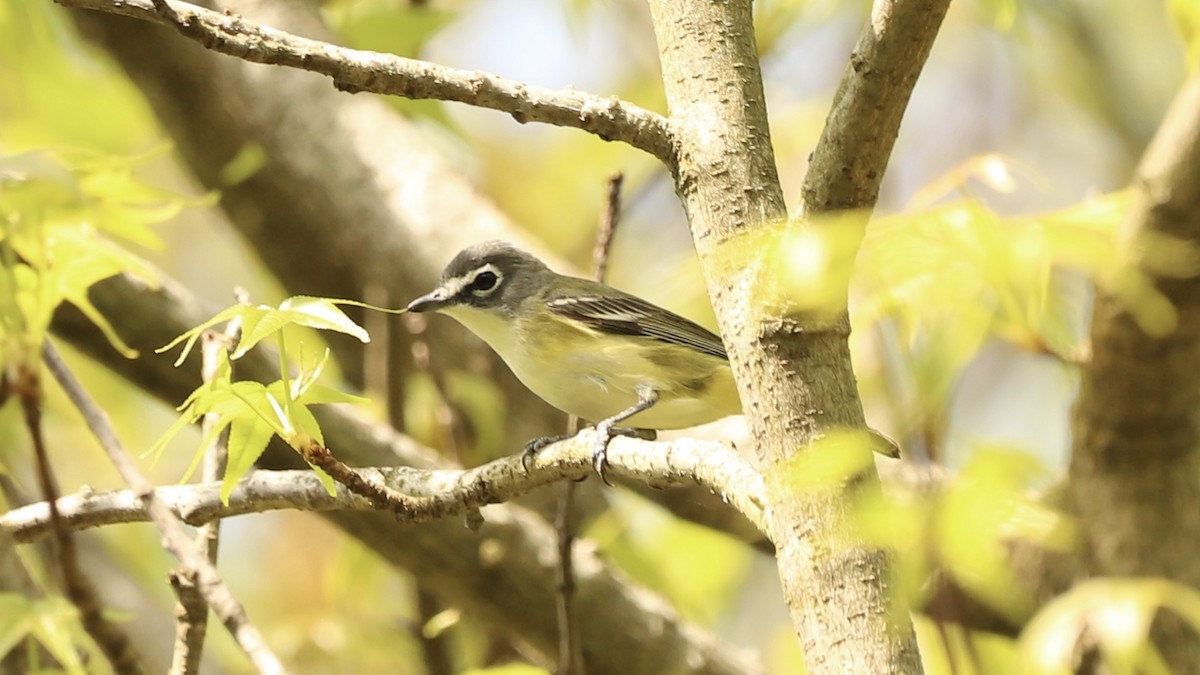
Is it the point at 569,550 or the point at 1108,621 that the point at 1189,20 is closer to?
the point at 1108,621

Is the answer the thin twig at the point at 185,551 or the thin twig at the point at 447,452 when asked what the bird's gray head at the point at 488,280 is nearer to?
the thin twig at the point at 447,452

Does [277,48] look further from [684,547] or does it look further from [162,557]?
[162,557]

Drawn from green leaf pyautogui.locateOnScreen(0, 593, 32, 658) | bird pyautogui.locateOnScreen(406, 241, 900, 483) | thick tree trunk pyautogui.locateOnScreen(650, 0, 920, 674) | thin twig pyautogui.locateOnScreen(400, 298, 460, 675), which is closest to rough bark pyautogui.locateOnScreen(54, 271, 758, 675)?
thin twig pyautogui.locateOnScreen(400, 298, 460, 675)

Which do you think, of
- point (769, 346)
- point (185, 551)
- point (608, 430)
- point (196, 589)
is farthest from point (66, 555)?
point (769, 346)

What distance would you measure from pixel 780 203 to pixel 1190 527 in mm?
2167

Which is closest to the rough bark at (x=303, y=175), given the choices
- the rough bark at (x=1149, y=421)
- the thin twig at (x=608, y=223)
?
the thin twig at (x=608, y=223)

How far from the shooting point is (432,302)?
12.1 feet

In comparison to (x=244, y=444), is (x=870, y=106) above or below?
above

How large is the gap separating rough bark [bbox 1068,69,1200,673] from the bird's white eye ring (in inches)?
67.9

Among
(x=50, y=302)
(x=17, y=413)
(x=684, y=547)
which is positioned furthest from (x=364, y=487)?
(x=684, y=547)

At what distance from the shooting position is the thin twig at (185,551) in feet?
5.30

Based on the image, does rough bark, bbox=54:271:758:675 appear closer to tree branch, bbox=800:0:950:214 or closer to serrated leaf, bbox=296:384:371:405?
serrated leaf, bbox=296:384:371:405

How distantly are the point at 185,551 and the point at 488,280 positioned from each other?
215 cm

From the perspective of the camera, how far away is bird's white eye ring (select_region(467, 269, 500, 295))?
385 centimetres
